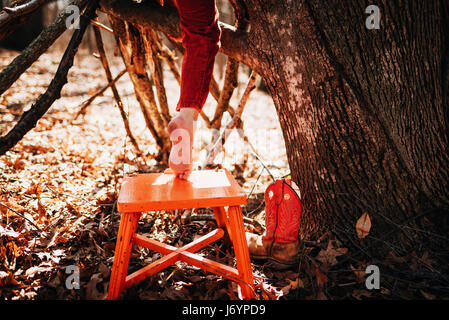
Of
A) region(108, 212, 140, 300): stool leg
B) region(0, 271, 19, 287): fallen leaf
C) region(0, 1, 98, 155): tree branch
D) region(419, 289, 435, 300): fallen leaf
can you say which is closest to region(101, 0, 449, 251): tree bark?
region(419, 289, 435, 300): fallen leaf

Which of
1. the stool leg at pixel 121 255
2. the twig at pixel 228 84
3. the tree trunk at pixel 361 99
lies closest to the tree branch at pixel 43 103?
the stool leg at pixel 121 255

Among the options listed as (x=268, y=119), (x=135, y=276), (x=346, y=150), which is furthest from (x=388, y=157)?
(x=268, y=119)

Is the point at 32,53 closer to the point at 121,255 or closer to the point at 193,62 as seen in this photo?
the point at 193,62

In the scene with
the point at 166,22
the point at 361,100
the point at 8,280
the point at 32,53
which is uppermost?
the point at 166,22

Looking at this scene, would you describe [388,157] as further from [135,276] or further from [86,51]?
[86,51]

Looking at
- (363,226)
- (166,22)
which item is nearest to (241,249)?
(363,226)

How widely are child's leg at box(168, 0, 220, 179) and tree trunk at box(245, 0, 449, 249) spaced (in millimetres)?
291

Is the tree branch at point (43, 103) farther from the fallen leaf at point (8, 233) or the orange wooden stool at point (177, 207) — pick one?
the orange wooden stool at point (177, 207)

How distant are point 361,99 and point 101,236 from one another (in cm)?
198

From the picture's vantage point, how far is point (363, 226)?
191 cm

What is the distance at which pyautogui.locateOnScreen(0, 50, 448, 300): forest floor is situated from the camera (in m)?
1.79

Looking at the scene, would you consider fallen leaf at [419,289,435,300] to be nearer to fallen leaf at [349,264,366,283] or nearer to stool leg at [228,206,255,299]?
fallen leaf at [349,264,366,283]

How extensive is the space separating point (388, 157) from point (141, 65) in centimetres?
254

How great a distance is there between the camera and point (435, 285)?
5.76ft
